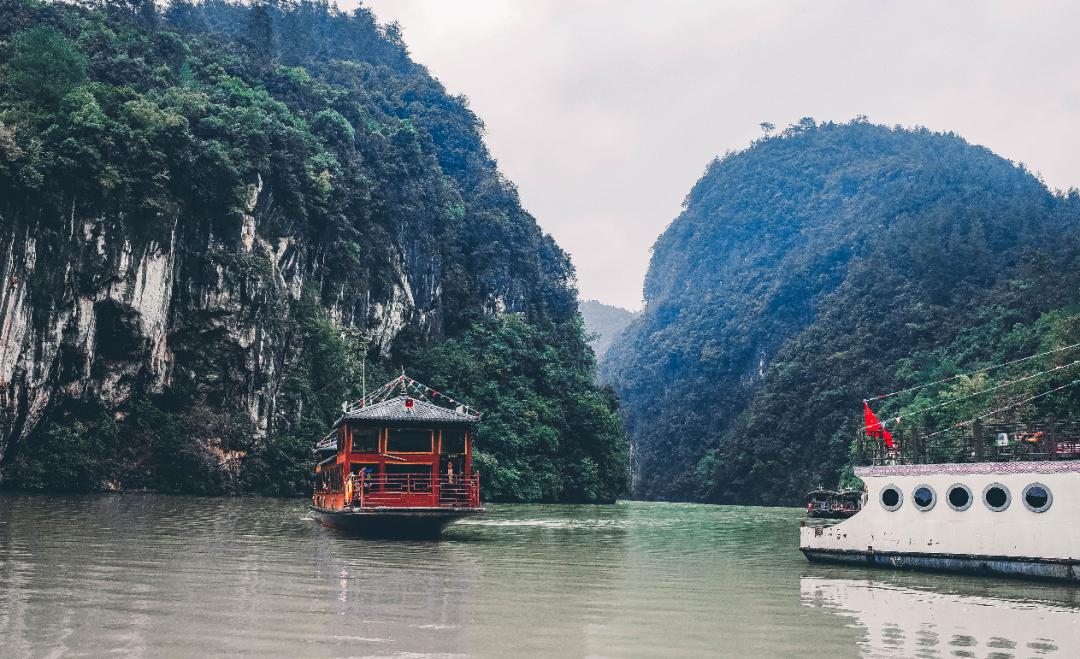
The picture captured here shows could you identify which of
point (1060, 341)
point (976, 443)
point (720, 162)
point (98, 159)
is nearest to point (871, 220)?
point (720, 162)

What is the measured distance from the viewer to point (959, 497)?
49.3 feet

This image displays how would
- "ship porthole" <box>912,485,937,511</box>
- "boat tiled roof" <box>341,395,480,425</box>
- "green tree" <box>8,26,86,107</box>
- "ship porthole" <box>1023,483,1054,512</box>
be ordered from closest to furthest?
"ship porthole" <box>1023,483,1054,512</box> < "ship porthole" <box>912,485,937,511</box> < "boat tiled roof" <box>341,395,480,425</box> < "green tree" <box>8,26,86,107</box>

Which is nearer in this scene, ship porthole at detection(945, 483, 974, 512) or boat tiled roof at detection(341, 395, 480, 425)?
ship porthole at detection(945, 483, 974, 512)

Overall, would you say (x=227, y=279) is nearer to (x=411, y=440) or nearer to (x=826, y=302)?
(x=411, y=440)

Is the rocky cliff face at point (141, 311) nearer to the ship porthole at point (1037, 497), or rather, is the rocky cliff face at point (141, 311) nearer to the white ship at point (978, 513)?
the white ship at point (978, 513)

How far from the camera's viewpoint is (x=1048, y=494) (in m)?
14.1

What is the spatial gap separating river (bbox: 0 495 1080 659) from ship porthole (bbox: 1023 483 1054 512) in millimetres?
1193

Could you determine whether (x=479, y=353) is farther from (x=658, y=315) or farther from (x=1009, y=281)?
(x=658, y=315)

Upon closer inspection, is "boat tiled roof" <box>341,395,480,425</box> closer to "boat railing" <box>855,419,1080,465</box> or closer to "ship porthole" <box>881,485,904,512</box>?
"boat railing" <box>855,419,1080,465</box>

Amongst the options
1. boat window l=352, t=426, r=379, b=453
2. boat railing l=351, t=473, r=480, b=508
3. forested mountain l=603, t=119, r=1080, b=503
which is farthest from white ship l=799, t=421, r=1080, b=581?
forested mountain l=603, t=119, r=1080, b=503

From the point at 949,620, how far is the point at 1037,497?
4.94m

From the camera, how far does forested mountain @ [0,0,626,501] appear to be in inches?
1437

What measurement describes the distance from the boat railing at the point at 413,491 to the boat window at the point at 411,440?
69 cm

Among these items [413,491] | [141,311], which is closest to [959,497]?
[413,491]
